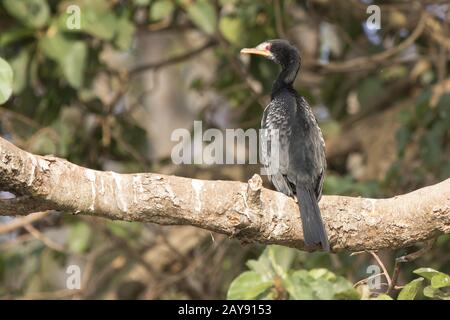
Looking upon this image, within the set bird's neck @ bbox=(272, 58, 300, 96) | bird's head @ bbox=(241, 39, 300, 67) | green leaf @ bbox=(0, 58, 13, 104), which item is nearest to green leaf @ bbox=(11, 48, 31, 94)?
bird's head @ bbox=(241, 39, 300, 67)

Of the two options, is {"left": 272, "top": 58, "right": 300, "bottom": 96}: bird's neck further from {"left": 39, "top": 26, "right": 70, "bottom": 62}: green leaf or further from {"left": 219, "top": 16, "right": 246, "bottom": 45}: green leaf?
{"left": 39, "top": 26, "right": 70, "bottom": 62}: green leaf

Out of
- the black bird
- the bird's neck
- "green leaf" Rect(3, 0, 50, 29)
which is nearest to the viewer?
the black bird

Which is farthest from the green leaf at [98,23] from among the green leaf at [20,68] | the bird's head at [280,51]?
the bird's head at [280,51]

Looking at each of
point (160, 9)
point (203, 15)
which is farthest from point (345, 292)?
point (160, 9)

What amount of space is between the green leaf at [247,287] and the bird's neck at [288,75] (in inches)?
53.5

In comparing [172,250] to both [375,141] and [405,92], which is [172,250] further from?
[405,92]

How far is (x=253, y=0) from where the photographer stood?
235 inches

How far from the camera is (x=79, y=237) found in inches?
232

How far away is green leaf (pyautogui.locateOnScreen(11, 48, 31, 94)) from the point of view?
572 centimetres

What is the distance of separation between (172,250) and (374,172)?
1673 millimetres

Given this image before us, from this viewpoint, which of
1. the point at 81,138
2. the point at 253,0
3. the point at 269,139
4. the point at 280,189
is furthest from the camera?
the point at 81,138

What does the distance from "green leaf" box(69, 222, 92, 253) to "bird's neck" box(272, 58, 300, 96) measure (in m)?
1.75
